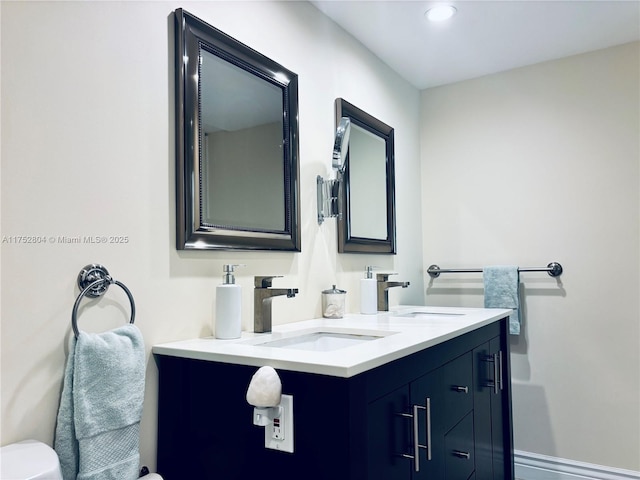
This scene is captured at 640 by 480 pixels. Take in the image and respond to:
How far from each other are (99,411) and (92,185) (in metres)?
0.49

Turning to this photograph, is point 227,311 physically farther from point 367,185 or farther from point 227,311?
point 367,185

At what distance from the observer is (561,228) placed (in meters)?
2.51

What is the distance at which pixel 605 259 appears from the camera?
2.39 metres

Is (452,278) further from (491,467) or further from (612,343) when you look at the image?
(491,467)

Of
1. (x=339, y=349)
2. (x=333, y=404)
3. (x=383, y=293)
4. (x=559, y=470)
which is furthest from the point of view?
(x=559, y=470)

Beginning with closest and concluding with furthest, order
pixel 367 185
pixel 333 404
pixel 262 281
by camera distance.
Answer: pixel 333 404 → pixel 262 281 → pixel 367 185

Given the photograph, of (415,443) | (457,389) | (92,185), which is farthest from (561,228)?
(92,185)

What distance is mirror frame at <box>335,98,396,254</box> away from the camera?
2.10 metres

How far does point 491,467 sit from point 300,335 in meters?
0.98

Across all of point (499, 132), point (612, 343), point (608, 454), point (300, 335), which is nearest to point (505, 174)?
point (499, 132)

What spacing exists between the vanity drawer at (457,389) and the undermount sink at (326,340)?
0.24 meters

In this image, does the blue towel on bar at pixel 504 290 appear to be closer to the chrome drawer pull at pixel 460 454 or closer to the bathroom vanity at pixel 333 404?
the bathroom vanity at pixel 333 404

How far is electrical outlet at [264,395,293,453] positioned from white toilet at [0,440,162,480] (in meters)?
0.41

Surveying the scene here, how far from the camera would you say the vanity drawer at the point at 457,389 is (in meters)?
1.46
